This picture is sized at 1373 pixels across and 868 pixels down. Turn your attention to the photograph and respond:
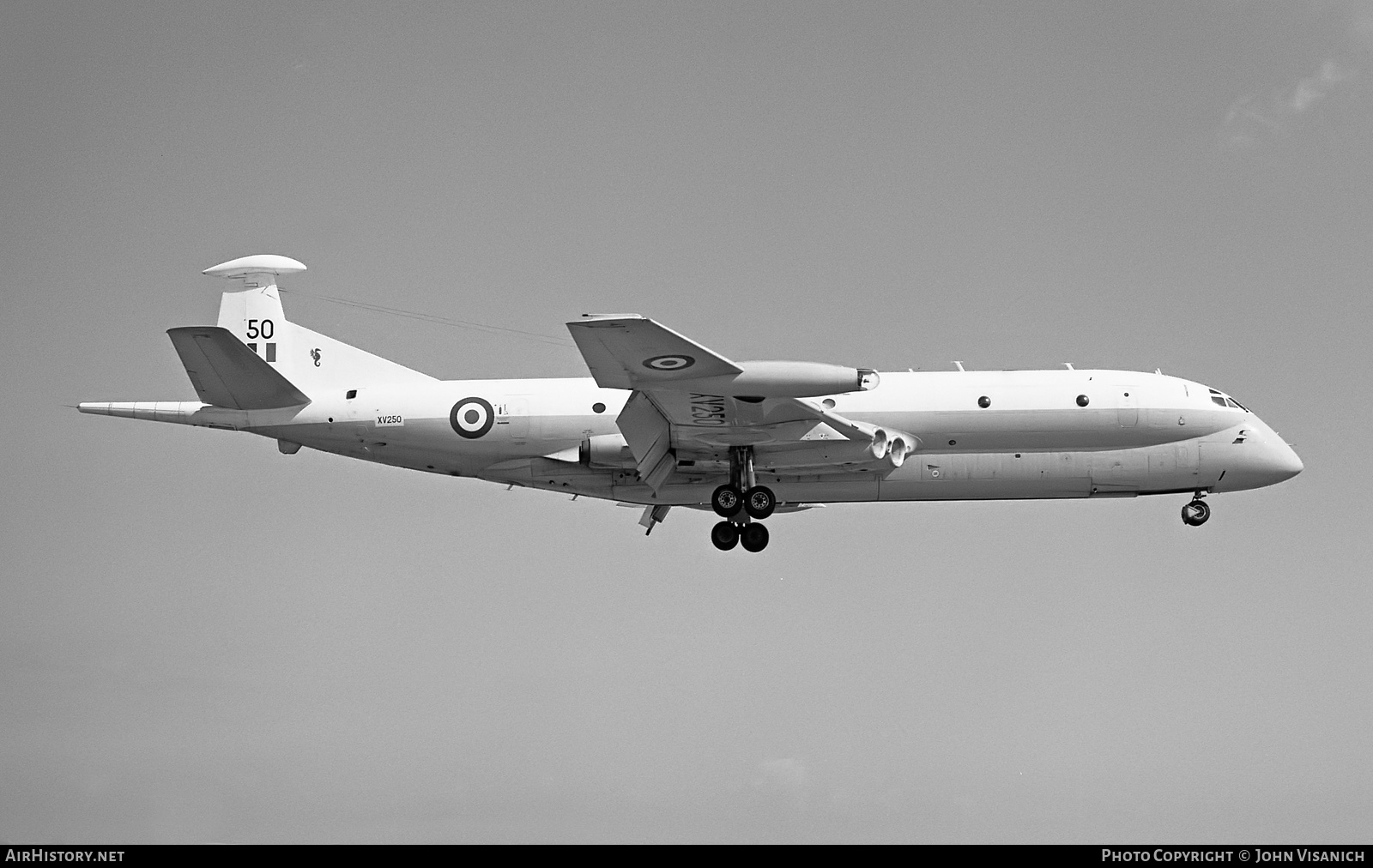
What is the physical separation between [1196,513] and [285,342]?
1958 cm

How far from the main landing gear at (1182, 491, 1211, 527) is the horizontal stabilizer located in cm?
1835

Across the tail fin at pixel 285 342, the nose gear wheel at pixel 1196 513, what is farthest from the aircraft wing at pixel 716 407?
the nose gear wheel at pixel 1196 513

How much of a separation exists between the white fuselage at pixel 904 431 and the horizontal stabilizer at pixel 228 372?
0.99 ft

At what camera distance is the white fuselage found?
3422 centimetres

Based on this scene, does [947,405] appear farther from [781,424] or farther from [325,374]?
[325,374]

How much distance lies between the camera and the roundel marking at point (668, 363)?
30469mm

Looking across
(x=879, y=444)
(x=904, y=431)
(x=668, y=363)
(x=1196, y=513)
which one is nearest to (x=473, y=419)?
(x=668, y=363)

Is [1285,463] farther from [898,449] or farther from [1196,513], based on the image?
[898,449]

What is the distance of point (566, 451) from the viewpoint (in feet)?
114

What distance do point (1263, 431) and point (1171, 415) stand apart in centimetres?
225

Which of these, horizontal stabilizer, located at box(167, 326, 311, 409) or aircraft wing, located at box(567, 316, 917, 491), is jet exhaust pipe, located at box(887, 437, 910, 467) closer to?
aircraft wing, located at box(567, 316, 917, 491)

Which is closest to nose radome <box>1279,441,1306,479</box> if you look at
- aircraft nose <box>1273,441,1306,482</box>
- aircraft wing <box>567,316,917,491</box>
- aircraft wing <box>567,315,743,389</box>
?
aircraft nose <box>1273,441,1306,482</box>

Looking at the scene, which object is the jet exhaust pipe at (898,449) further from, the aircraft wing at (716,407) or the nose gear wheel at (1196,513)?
the nose gear wheel at (1196,513)
